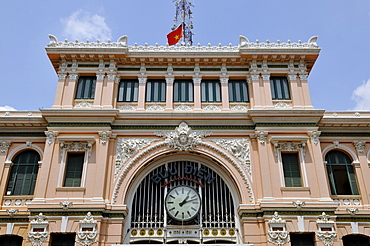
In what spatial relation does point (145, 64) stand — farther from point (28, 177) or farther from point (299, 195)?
point (299, 195)

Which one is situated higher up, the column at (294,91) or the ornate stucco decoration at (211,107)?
the column at (294,91)

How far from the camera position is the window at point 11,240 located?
2120 cm

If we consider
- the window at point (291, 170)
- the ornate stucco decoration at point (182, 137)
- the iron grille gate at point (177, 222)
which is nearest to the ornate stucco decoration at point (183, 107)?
the ornate stucco decoration at point (182, 137)

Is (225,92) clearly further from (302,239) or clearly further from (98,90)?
(302,239)

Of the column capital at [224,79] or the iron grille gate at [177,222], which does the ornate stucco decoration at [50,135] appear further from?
the column capital at [224,79]

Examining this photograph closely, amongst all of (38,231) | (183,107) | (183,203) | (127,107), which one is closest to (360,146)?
(183,107)

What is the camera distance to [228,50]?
82.0 feet

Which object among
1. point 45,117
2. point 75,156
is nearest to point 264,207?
point 75,156

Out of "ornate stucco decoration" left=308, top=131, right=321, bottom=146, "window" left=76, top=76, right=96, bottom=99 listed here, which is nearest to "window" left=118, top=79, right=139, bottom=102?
"window" left=76, top=76, right=96, bottom=99

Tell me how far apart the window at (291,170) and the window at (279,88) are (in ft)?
13.5

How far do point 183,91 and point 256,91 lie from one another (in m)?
4.88

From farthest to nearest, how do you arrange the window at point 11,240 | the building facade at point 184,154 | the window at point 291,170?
the window at point 291,170 → the window at point 11,240 → the building facade at point 184,154

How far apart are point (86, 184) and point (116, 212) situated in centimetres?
246

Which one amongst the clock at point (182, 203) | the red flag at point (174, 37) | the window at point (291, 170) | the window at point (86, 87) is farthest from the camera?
the red flag at point (174, 37)
